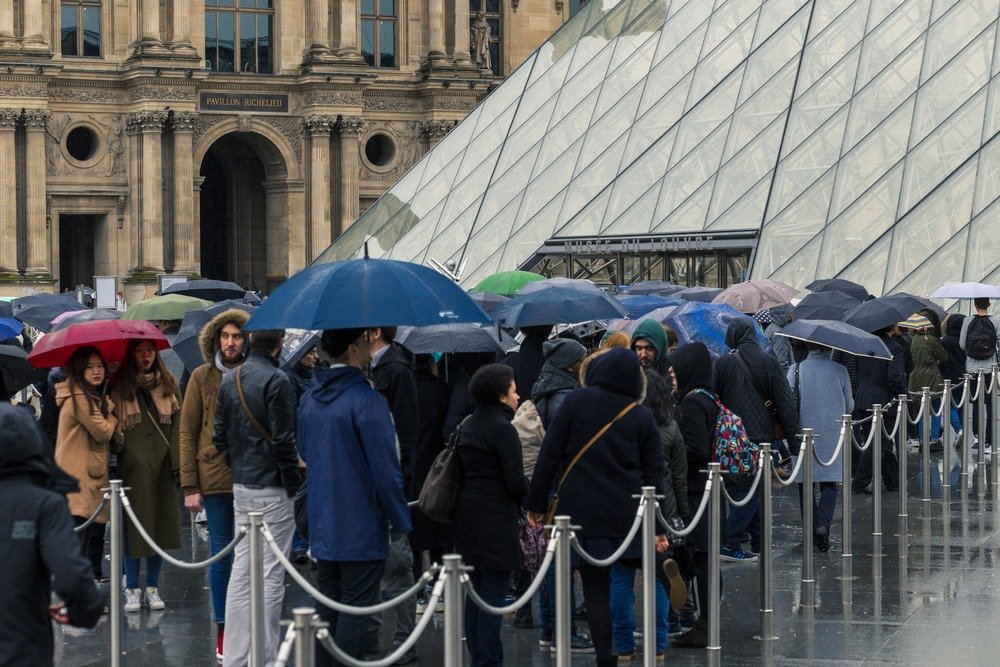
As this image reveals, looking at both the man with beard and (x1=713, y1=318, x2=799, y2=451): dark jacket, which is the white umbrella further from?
the man with beard

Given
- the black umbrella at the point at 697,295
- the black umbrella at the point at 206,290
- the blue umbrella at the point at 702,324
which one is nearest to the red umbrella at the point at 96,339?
the blue umbrella at the point at 702,324

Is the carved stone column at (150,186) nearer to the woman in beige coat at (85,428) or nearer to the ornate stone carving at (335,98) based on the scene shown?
the ornate stone carving at (335,98)

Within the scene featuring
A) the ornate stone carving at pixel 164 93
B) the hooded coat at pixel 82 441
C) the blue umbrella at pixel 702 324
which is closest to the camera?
the hooded coat at pixel 82 441

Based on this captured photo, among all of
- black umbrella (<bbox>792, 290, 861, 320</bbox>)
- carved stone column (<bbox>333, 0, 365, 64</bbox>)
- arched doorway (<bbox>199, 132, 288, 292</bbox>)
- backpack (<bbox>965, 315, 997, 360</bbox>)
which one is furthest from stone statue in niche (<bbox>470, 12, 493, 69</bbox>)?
black umbrella (<bbox>792, 290, 861, 320</bbox>)

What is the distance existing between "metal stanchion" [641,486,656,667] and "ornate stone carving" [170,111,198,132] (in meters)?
40.9

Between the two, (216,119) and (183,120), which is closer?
Result: (183,120)

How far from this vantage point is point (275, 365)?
922cm

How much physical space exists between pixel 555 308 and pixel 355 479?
13.0 feet

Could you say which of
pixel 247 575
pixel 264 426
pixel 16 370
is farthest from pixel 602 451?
pixel 16 370

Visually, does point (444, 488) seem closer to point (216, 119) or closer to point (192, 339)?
point (192, 339)

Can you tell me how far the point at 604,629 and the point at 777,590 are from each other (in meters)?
2.90

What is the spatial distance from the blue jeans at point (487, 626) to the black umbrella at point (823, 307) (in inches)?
367

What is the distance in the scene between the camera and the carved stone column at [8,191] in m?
46.4

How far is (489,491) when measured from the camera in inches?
345
